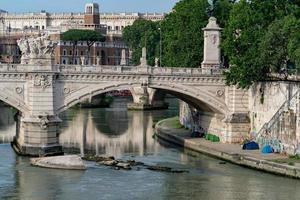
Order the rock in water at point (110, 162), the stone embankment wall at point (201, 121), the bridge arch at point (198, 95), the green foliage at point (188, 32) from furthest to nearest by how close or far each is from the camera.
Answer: the green foliage at point (188, 32) < the stone embankment wall at point (201, 121) < the bridge arch at point (198, 95) < the rock in water at point (110, 162)

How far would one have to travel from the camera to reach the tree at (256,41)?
4053cm

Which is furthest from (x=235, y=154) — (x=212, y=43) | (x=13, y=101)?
(x=13, y=101)

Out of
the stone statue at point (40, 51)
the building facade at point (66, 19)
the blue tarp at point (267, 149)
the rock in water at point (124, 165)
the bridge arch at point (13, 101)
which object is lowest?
the rock in water at point (124, 165)

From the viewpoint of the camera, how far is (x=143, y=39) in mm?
95562

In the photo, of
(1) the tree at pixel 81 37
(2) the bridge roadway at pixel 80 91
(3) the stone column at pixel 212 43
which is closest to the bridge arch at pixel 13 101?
(2) the bridge roadway at pixel 80 91

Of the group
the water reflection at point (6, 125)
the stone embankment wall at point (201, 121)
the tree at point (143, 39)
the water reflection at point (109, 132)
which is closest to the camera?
Answer: the stone embankment wall at point (201, 121)

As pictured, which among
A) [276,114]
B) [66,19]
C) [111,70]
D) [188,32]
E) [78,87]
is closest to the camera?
[276,114]

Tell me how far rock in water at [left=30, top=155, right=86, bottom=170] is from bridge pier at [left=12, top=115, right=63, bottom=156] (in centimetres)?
279

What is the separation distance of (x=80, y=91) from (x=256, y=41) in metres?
9.80

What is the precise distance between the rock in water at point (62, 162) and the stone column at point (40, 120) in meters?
2.84

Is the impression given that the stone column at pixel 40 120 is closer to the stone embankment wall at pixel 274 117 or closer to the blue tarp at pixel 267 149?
the stone embankment wall at pixel 274 117

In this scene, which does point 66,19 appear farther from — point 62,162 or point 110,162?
point 62,162

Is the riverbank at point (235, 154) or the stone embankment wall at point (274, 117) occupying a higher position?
the stone embankment wall at point (274, 117)

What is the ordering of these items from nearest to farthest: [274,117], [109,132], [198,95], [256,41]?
1. [274,117]
2. [256,41]
3. [198,95]
4. [109,132]
